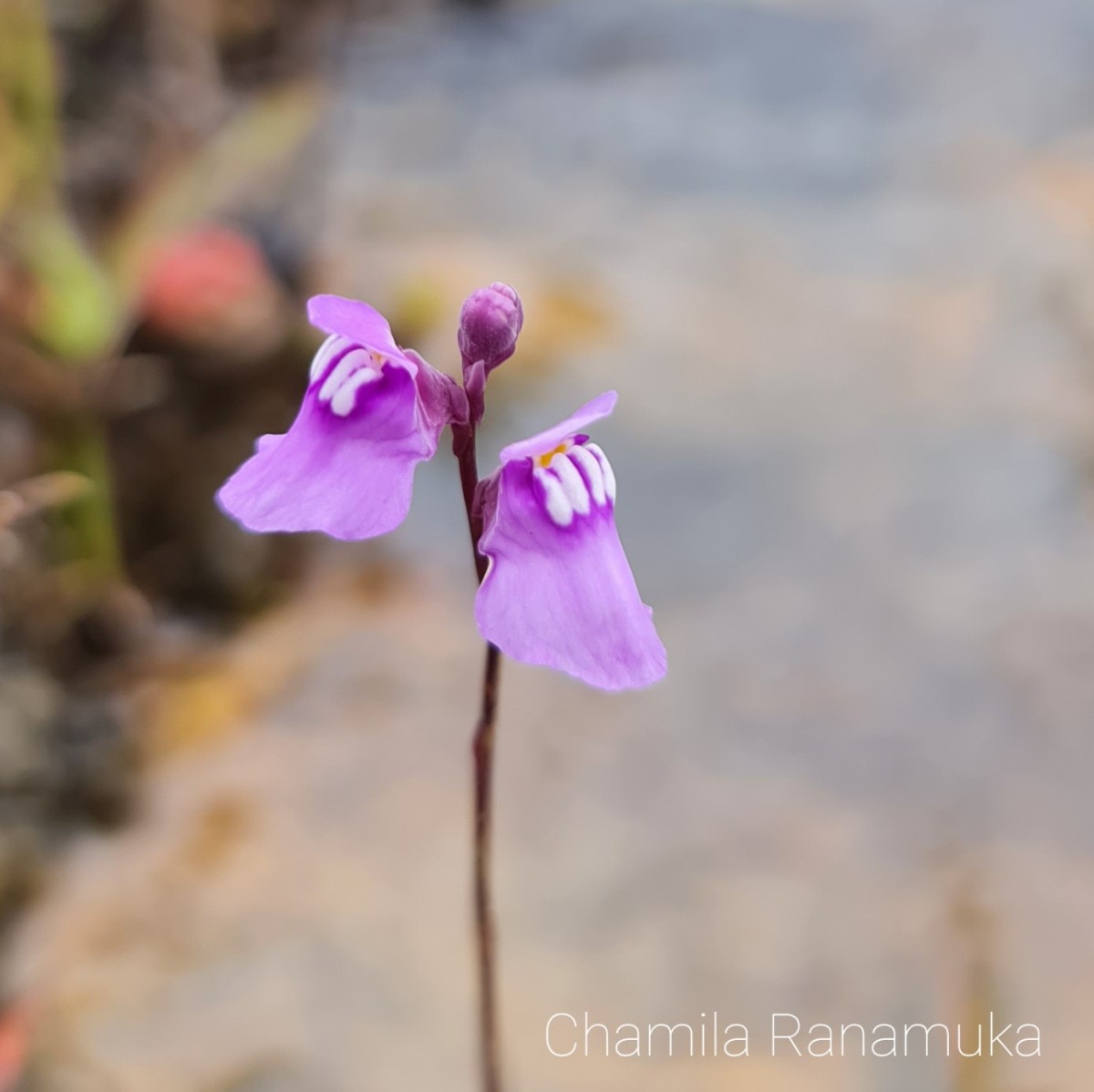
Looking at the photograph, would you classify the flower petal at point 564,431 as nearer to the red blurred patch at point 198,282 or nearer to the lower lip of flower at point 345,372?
the lower lip of flower at point 345,372

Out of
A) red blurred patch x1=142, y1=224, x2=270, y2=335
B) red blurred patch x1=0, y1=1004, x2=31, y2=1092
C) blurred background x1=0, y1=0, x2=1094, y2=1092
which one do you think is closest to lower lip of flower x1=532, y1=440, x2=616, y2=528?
blurred background x1=0, y1=0, x2=1094, y2=1092

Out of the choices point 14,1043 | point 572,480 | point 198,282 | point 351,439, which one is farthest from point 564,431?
point 198,282

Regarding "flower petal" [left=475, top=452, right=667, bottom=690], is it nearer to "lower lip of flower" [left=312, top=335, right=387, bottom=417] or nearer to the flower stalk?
the flower stalk

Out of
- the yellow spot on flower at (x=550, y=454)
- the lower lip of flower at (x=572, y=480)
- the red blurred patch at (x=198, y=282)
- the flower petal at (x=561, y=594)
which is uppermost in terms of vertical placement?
the red blurred patch at (x=198, y=282)

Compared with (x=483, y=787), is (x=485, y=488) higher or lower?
higher

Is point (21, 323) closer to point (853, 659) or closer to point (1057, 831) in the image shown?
point (853, 659)

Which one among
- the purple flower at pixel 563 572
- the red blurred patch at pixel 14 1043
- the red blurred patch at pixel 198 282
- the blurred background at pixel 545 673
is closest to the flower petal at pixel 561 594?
the purple flower at pixel 563 572

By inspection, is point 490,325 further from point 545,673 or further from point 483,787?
point 545,673
